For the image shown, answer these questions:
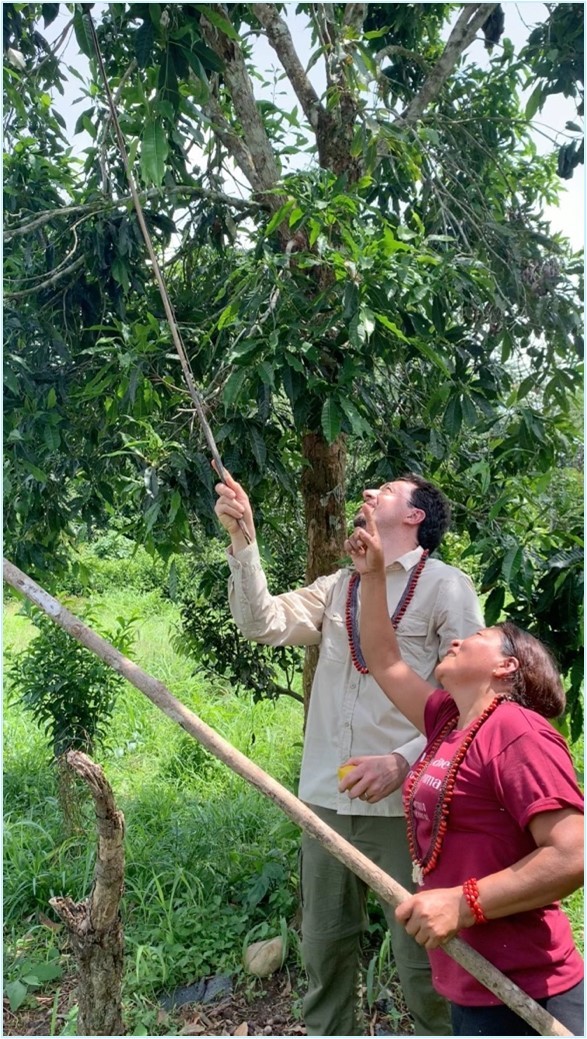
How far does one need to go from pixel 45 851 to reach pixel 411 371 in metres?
2.37

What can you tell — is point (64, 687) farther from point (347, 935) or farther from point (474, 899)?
point (474, 899)

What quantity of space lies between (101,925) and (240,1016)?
3.65 feet

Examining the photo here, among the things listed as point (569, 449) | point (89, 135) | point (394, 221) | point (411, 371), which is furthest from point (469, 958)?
point (89, 135)

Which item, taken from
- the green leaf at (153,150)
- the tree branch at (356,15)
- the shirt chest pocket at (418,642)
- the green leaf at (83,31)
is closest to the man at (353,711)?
the shirt chest pocket at (418,642)

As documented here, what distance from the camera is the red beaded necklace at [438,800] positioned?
129cm

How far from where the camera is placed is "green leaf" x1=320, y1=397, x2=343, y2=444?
2.08m

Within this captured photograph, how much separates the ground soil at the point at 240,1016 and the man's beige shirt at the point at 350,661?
1168mm

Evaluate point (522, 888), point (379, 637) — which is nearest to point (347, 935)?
point (379, 637)

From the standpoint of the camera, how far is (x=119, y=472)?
268cm

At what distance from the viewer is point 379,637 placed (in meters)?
1.66

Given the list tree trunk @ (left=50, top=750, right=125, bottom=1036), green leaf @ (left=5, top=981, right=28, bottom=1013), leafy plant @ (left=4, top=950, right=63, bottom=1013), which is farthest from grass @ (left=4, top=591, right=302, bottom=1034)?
tree trunk @ (left=50, top=750, right=125, bottom=1036)

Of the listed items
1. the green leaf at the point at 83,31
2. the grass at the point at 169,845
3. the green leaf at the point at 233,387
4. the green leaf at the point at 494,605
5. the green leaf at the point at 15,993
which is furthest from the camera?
the grass at the point at 169,845

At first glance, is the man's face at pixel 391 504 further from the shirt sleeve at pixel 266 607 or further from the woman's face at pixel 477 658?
the woman's face at pixel 477 658

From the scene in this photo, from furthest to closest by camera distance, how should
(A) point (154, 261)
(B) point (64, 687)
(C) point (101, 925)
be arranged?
1. (B) point (64, 687)
2. (C) point (101, 925)
3. (A) point (154, 261)
